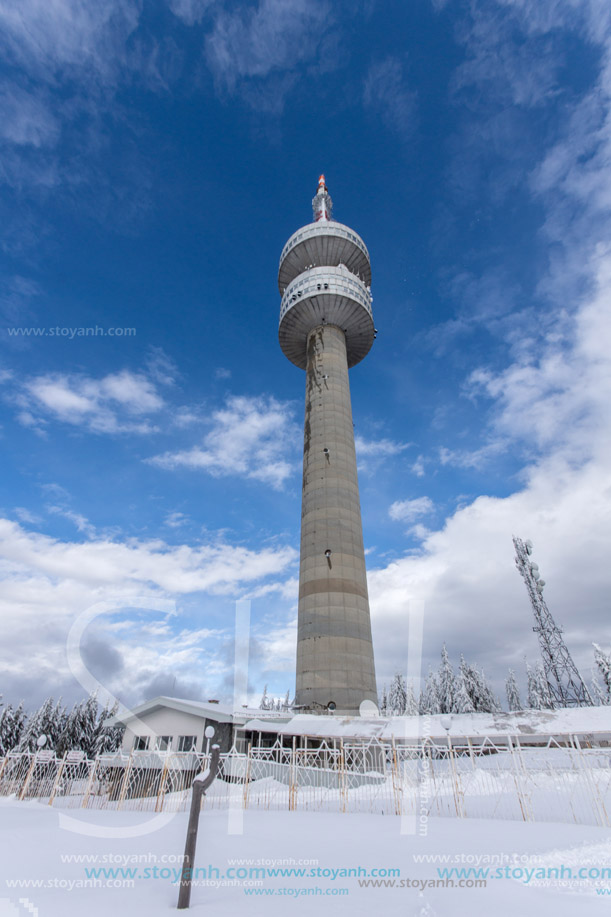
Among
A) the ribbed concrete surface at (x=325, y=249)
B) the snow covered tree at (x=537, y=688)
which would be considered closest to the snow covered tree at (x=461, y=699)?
the snow covered tree at (x=537, y=688)

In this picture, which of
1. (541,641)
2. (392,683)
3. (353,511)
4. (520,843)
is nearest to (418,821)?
(520,843)

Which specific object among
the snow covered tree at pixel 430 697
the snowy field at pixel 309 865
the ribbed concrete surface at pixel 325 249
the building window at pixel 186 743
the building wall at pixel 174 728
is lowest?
the snowy field at pixel 309 865

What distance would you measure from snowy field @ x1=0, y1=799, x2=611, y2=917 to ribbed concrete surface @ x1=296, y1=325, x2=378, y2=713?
18995 mm

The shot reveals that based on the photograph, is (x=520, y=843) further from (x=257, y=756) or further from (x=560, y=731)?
(x=257, y=756)

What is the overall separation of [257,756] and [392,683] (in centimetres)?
7669

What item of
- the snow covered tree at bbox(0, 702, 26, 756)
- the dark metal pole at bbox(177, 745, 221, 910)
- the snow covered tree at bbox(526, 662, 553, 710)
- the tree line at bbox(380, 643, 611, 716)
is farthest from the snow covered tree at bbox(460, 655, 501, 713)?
the dark metal pole at bbox(177, 745, 221, 910)

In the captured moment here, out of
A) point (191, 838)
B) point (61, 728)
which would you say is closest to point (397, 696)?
point (61, 728)

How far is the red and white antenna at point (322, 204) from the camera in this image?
2279 inches

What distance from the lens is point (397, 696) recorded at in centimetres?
8806

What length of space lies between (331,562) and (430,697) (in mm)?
59548

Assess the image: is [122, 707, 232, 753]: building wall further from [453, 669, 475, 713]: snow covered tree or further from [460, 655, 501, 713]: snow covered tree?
[460, 655, 501, 713]: snow covered tree

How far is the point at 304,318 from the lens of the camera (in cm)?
4878

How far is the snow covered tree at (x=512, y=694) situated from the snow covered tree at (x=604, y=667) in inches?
1616

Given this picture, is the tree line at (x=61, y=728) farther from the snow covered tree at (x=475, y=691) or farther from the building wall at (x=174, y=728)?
the snow covered tree at (x=475, y=691)
